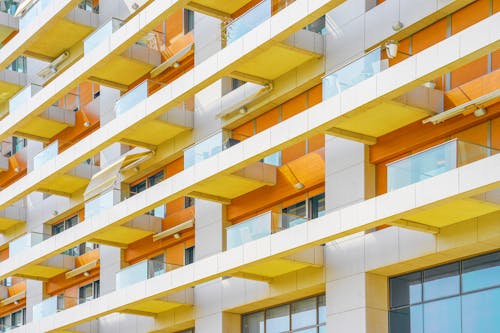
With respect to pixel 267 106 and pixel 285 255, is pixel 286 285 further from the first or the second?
pixel 267 106

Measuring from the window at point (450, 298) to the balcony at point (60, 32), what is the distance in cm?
1994

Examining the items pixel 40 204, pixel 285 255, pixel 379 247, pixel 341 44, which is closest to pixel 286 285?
pixel 285 255

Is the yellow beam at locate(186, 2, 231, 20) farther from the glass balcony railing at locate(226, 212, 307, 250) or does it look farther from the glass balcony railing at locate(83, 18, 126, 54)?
the glass balcony railing at locate(226, 212, 307, 250)

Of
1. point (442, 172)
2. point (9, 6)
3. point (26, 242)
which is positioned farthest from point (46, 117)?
point (442, 172)

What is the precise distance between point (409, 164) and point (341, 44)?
6.04 meters

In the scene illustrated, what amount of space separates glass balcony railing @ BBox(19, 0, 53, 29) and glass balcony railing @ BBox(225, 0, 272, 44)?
1215 cm

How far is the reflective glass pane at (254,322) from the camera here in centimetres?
3647

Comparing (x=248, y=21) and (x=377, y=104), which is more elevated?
(x=248, y=21)

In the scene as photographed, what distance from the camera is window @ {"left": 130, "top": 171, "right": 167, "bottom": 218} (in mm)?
42281

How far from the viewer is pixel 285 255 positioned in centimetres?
3231

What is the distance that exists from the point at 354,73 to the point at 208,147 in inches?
288

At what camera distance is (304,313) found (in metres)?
34.4

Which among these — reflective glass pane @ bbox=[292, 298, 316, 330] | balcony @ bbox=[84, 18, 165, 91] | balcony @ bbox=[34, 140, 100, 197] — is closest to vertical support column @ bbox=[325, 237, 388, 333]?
reflective glass pane @ bbox=[292, 298, 316, 330]

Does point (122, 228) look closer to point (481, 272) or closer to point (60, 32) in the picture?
point (60, 32)
